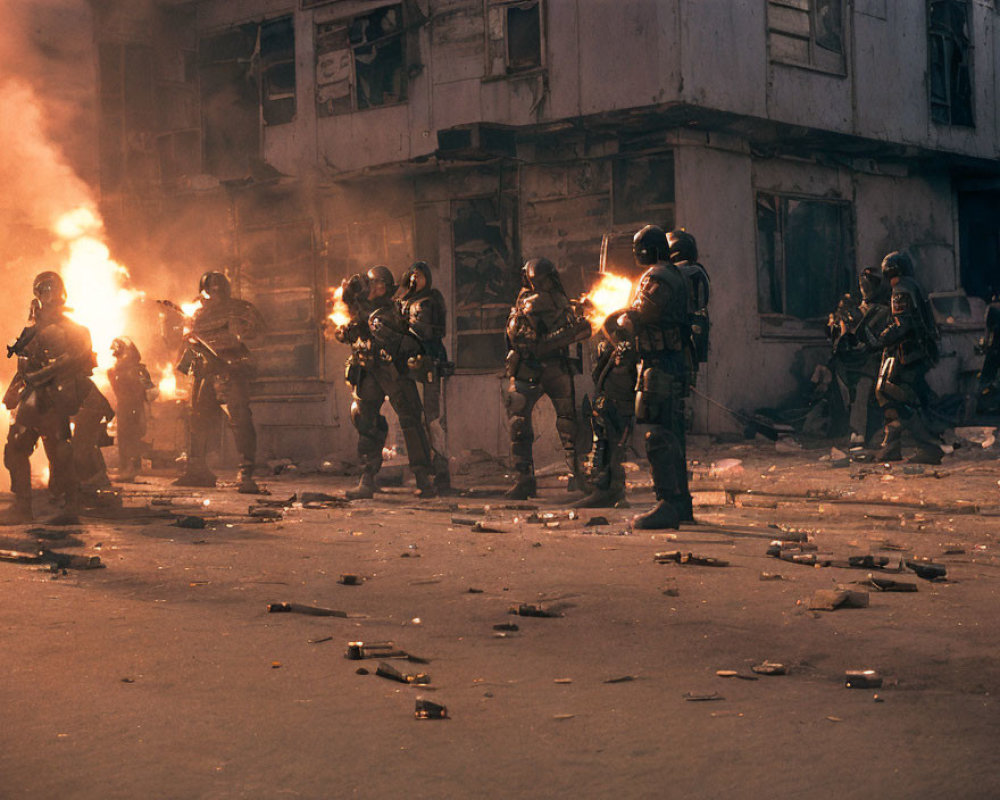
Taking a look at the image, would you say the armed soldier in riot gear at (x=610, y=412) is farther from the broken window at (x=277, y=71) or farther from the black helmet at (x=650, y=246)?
the broken window at (x=277, y=71)

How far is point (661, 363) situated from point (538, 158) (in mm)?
8939

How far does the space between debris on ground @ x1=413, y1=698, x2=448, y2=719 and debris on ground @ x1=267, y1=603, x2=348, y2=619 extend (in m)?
1.82

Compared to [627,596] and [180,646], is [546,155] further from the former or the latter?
[180,646]

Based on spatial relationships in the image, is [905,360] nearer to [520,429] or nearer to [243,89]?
[520,429]

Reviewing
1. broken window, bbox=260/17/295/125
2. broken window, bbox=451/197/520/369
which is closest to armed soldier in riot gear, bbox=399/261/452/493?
broken window, bbox=451/197/520/369

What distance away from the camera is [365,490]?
39.5 feet

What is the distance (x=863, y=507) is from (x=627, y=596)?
4789 millimetres

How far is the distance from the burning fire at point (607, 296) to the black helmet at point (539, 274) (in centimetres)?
99

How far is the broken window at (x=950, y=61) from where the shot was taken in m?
19.3

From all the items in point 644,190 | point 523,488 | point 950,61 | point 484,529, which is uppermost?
point 950,61

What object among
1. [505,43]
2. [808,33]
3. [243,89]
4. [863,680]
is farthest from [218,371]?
[863,680]

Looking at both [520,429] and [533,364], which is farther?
[520,429]

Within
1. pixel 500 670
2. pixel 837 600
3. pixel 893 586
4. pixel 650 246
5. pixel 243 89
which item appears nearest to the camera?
→ pixel 500 670

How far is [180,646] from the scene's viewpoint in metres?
5.02
